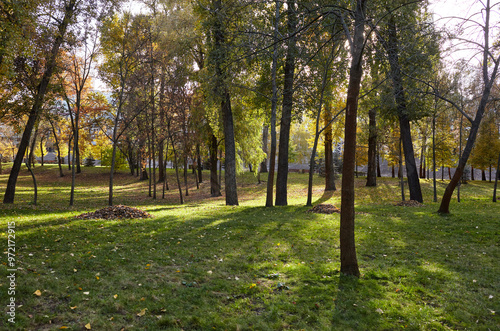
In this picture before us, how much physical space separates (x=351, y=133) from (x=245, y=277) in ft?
11.3

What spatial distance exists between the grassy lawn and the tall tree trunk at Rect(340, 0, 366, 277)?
2.68 ft

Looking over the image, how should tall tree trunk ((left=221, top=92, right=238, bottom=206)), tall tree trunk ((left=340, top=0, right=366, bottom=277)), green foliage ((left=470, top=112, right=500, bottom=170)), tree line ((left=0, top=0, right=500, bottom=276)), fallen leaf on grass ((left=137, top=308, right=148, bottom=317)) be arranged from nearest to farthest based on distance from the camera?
fallen leaf on grass ((left=137, top=308, right=148, bottom=317)), tall tree trunk ((left=340, top=0, right=366, bottom=277)), tree line ((left=0, top=0, right=500, bottom=276)), tall tree trunk ((left=221, top=92, right=238, bottom=206)), green foliage ((left=470, top=112, right=500, bottom=170))

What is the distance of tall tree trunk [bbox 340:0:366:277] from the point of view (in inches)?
210

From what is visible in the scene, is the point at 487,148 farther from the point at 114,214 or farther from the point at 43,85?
the point at 43,85

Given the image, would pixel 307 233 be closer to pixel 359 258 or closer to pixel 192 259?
pixel 359 258

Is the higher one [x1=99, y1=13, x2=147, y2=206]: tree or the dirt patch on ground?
[x1=99, y1=13, x2=147, y2=206]: tree

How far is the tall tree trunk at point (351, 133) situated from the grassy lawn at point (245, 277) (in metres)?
0.82

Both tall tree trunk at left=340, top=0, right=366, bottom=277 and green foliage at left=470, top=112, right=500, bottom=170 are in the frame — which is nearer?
tall tree trunk at left=340, top=0, right=366, bottom=277

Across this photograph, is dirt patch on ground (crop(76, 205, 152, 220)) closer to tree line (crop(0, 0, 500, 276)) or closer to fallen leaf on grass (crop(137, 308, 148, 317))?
tree line (crop(0, 0, 500, 276))

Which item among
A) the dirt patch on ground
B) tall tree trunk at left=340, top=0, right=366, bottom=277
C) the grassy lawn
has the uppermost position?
tall tree trunk at left=340, top=0, right=366, bottom=277

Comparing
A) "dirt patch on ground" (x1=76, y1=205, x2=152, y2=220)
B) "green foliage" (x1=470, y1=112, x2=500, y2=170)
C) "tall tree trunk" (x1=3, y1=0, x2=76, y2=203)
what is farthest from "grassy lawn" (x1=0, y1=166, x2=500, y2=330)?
A: "green foliage" (x1=470, y1=112, x2=500, y2=170)

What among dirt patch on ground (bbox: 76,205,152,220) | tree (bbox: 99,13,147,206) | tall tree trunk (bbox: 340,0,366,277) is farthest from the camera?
tree (bbox: 99,13,147,206)

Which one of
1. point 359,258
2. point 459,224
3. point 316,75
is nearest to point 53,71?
point 316,75

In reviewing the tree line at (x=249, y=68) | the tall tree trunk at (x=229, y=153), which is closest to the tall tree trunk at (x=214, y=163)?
the tree line at (x=249, y=68)
